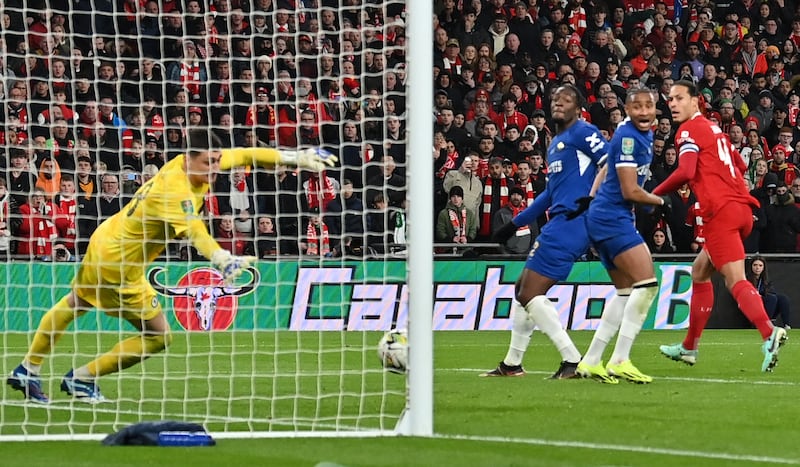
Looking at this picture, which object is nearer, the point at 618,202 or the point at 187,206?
the point at 187,206

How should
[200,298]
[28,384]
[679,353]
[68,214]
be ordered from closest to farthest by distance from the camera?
[28,384] < [679,353] < [68,214] < [200,298]

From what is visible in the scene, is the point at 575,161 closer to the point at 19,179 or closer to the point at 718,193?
the point at 718,193

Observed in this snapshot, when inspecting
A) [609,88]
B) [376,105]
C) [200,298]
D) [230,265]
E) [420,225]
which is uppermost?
[609,88]

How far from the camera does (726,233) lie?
36.4 feet

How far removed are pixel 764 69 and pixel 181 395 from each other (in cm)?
1620

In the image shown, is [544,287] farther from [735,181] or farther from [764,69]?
[764,69]

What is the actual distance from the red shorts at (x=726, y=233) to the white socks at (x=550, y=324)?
4.74 feet

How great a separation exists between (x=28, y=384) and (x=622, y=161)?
447cm

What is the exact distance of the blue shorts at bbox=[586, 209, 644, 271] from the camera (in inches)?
412

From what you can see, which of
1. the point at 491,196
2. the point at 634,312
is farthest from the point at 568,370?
the point at 491,196

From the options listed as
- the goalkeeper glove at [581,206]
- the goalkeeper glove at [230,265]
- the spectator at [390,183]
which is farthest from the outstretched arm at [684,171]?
the goalkeeper glove at [230,265]

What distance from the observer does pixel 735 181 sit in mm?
11273

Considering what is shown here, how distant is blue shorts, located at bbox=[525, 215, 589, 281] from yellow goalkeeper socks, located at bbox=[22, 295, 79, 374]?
3570mm

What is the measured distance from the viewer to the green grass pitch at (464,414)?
21.9ft
